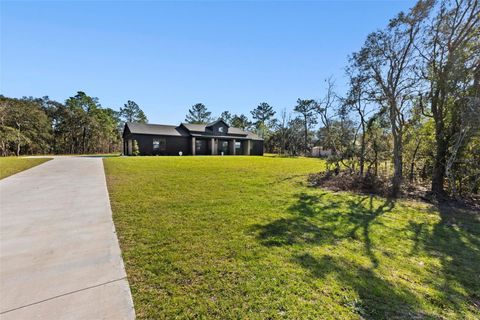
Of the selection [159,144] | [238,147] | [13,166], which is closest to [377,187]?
[13,166]

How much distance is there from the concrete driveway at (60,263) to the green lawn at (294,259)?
8.1 inches

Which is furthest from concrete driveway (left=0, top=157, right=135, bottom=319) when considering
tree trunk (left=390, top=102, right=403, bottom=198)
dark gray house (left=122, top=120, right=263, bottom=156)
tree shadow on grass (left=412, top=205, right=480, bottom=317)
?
dark gray house (left=122, top=120, right=263, bottom=156)

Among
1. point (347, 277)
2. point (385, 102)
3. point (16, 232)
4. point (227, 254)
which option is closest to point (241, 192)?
point (227, 254)

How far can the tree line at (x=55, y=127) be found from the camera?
2658cm

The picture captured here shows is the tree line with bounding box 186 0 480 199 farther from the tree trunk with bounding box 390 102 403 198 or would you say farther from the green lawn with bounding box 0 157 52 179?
the green lawn with bounding box 0 157 52 179

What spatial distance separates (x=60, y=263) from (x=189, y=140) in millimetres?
24584

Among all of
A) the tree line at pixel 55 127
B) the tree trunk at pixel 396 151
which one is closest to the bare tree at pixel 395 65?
the tree trunk at pixel 396 151

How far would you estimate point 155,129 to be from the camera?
25.3 metres

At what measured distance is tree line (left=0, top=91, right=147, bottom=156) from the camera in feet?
87.2

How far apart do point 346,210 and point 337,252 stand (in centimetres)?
260

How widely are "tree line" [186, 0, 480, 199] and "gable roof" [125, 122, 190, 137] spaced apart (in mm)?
19118

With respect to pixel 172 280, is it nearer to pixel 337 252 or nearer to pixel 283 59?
pixel 337 252

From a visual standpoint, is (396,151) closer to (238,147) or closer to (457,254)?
(457,254)

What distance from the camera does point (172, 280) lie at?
7.66 ft
